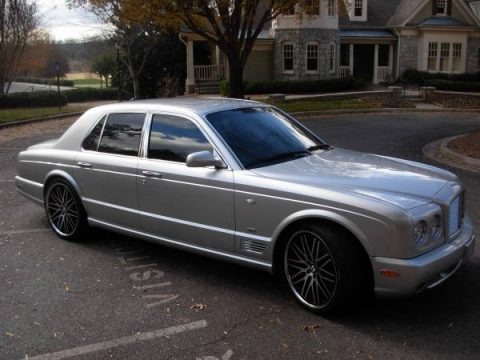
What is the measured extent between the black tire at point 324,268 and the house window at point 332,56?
29823 millimetres

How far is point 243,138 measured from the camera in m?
4.85

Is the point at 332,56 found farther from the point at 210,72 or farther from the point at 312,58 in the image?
the point at 210,72

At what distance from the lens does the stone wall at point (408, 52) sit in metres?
34.5

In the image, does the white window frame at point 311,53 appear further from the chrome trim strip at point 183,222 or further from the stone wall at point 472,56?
the chrome trim strip at point 183,222

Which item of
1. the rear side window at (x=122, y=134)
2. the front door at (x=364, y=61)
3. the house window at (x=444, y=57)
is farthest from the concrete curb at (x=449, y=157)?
the front door at (x=364, y=61)

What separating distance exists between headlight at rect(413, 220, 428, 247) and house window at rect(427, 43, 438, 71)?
33.6 meters

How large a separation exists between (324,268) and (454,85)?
2948 centimetres

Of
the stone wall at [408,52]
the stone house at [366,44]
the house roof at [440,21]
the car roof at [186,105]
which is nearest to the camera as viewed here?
the car roof at [186,105]

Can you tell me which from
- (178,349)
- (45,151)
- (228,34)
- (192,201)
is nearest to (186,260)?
(192,201)

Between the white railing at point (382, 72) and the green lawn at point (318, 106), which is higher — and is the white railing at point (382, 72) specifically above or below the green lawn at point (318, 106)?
above

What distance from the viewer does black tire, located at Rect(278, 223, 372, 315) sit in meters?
3.88

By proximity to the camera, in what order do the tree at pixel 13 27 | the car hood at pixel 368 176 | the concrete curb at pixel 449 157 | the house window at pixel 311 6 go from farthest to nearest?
the tree at pixel 13 27 < the house window at pixel 311 6 < the concrete curb at pixel 449 157 < the car hood at pixel 368 176

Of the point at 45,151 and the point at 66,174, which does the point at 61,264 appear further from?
the point at 45,151

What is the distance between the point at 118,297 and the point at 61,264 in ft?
3.59
